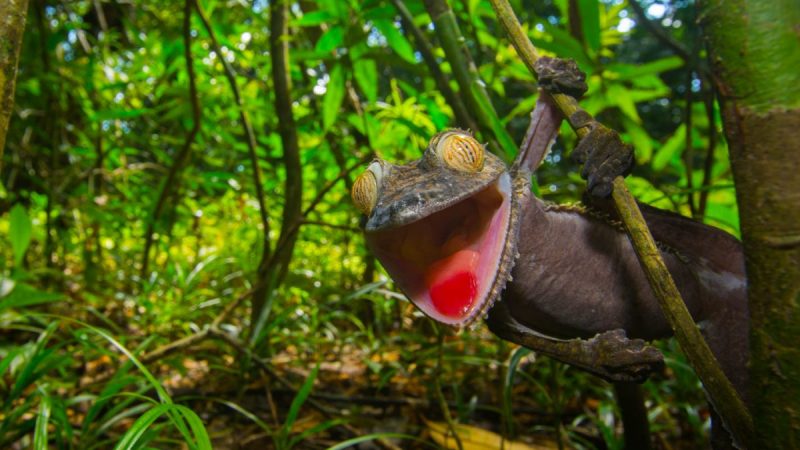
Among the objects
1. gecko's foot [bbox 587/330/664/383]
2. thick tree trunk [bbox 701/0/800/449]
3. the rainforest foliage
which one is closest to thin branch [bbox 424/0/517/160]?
the rainforest foliage

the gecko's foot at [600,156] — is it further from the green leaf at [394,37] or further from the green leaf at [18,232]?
the green leaf at [18,232]

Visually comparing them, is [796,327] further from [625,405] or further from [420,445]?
[420,445]

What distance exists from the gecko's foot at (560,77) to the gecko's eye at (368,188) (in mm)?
455

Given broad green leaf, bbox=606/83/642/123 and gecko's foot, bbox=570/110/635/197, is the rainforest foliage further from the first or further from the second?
gecko's foot, bbox=570/110/635/197

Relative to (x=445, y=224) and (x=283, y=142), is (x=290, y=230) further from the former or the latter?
(x=445, y=224)

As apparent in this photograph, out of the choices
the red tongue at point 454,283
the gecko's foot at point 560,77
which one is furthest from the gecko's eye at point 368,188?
the gecko's foot at point 560,77

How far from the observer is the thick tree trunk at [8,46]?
3.72 feet

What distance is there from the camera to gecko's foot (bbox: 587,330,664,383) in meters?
1.09

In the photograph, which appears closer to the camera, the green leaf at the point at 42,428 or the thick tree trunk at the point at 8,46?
the thick tree trunk at the point at 8,46

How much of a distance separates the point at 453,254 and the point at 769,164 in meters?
0.61

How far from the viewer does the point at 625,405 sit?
1.83 metres

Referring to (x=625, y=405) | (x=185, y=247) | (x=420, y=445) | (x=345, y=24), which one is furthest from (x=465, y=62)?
(x=185, y=247)

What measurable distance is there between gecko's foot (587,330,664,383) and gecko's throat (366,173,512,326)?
10.2 inches

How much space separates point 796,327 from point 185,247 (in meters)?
5.60
